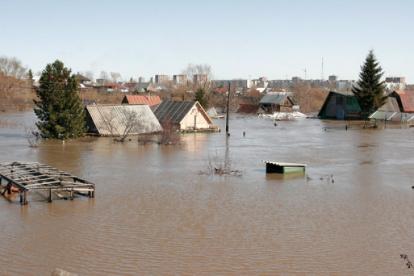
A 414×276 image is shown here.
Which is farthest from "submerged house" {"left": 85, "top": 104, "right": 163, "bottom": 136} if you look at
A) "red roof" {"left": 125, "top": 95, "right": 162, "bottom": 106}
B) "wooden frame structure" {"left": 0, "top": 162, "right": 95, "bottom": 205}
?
"red roof" {"left": 125, "top": 95, "right": 162, "bottom": 106}

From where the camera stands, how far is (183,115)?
37438mm

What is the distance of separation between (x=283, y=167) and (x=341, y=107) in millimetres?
39500

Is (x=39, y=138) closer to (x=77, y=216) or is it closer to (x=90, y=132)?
(x=90, y=132)

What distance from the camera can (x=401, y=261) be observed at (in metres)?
10.6

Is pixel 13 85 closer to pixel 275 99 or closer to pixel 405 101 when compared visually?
pixel 275 99

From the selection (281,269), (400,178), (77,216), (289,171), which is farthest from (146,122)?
(281,269)

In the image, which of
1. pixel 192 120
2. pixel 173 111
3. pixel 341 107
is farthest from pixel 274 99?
pixel 173 111

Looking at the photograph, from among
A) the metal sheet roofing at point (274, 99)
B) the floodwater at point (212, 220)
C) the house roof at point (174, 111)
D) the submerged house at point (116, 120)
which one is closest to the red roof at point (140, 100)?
the house roof at point (174, 111)

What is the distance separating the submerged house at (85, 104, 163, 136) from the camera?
32719 millimetres

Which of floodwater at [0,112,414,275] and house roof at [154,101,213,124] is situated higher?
house roof at [154,101,213,124]

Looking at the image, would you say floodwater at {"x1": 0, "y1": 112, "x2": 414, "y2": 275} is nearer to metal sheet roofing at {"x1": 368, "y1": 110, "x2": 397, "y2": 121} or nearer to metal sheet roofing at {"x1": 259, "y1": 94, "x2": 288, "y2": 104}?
metal sheet roofing at {"x1": 368, "y1": 110, "x2": 397, "y2": 121}

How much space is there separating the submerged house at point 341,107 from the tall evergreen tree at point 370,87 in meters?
1.50

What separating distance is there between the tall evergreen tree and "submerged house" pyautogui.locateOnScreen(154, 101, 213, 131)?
849 inches

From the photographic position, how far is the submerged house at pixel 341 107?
55531mm
